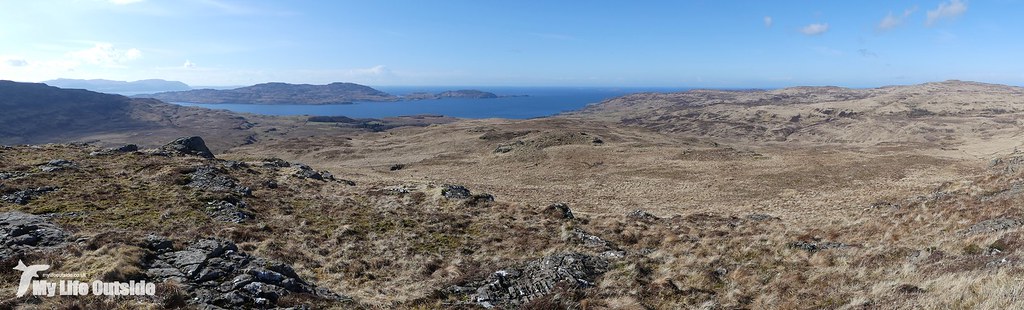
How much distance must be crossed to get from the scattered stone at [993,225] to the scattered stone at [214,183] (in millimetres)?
30772

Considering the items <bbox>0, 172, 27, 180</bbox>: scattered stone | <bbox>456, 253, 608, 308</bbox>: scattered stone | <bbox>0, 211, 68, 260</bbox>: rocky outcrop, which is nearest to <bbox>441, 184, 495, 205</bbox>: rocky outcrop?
<bbox>456, 253, 608, 308</bbox>: scattered stone

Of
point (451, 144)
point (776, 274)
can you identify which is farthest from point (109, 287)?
point (451, 144)

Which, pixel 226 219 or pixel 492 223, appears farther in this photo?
pixel 492 223

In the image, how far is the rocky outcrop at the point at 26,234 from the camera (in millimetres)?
11883

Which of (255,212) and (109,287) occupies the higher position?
(109,287)

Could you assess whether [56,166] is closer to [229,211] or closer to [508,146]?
[229,211]

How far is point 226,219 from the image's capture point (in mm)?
18641

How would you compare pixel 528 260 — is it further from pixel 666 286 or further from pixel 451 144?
pixel 451 144

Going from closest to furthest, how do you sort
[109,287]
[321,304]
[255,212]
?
[109,287]
[321,304]
[255,212]

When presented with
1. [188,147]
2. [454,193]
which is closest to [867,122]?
[454,193]

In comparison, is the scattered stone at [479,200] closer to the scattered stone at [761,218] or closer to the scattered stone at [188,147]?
the scattered stone at [761,218]

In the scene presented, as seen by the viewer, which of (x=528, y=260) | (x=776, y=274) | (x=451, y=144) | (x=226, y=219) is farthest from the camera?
(x=451, y=144)

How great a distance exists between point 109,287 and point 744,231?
2249 cm

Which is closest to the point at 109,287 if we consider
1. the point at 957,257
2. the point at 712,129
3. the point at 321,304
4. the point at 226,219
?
the point at 321,304
